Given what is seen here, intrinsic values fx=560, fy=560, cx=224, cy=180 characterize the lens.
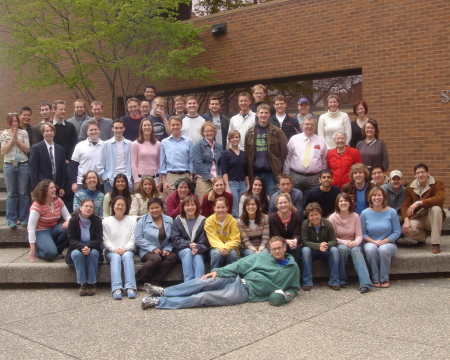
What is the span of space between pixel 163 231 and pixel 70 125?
3.01 metres

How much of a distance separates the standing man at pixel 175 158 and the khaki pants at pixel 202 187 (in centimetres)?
23

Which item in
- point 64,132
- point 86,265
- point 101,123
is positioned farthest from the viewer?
point 101,123

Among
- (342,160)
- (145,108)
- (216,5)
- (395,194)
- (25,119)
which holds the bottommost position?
(395,194)

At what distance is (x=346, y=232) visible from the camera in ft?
24.6

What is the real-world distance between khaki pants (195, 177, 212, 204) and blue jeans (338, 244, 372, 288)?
2.19 meters

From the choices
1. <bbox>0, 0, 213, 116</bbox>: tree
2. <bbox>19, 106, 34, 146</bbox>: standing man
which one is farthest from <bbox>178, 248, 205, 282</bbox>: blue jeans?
<bbox>0, 0, 213, 116</bbox>: tree

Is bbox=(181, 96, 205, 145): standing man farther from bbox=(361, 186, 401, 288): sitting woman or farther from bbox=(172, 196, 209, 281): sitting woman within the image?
bbox=(361, 186, 401, 288): sitting woman

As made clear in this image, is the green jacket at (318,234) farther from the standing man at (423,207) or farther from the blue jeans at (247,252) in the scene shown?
the standing man at (423,207)

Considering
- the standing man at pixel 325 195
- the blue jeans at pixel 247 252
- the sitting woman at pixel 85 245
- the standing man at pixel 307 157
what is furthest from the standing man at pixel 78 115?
the standing man at pixel 325 195

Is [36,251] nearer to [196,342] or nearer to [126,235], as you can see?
[126,235]

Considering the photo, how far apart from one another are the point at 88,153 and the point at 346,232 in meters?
4.06

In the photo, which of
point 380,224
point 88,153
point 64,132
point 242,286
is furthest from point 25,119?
point 380,224

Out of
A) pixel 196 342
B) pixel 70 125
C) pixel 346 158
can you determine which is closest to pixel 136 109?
pixel 70 125

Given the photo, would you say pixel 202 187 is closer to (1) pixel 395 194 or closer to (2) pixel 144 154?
(2) pixel 144 154
